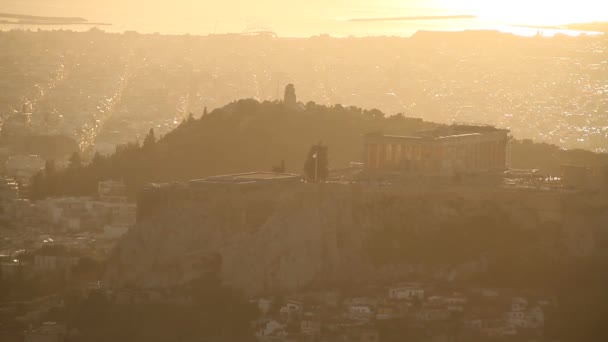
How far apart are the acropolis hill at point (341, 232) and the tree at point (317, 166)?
1.51m

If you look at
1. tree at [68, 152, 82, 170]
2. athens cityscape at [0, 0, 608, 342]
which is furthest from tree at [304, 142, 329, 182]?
tree at [68, 152, 82, 170]

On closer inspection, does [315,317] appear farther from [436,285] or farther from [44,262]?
[44,262]

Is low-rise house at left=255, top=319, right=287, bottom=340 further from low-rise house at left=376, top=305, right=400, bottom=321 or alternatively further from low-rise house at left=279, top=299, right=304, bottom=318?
low-rise house at left=376, top=305, right=400, bottom=321

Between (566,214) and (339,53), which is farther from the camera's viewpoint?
(339,53)

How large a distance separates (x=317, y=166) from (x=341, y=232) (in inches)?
130

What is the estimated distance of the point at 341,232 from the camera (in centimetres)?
6756

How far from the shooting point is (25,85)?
129 meters

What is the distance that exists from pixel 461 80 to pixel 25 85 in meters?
23.7

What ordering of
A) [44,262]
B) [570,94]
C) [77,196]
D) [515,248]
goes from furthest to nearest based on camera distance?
[570,94] < [77,196] < [44,262] < [515,248]

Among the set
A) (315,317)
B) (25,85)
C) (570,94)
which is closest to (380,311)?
(315,317)

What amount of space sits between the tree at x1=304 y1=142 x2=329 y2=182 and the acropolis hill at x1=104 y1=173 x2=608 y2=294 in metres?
1.51

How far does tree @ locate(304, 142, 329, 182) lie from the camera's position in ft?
230

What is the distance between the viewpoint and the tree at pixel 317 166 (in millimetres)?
70062

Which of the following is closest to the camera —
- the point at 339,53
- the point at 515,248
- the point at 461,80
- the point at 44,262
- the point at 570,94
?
the point at 515,248
